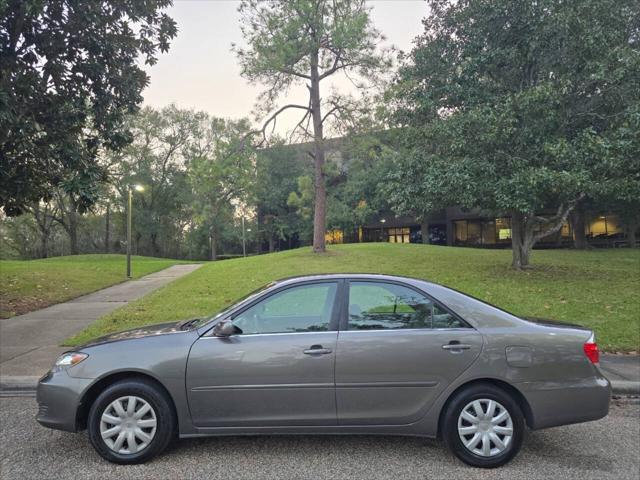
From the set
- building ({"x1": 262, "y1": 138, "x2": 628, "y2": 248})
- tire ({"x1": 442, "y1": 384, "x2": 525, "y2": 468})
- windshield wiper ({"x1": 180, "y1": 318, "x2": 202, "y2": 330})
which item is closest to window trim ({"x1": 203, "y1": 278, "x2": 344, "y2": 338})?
windshield wiper ({"x1": 180, "y1": 318, "x2": 202, "y2": 330})

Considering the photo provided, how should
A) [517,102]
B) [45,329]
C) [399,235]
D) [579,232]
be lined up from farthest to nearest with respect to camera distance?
[399,235], [579,232], [517,102], [45,329]

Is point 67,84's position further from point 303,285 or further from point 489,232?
point 489,232

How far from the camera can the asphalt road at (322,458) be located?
3367 mm

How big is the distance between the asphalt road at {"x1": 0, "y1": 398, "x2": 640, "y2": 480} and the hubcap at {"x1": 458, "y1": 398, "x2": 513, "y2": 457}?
17 centimetres

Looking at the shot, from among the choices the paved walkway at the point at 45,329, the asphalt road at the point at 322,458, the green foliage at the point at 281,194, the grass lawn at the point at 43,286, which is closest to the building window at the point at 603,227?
the green foliage at the point at 281,194

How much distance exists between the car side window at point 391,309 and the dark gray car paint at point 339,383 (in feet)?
0.56

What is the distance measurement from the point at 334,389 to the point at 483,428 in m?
1.23

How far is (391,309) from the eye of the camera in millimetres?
3840

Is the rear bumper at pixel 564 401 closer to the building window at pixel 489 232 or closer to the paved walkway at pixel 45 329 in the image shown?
the paved walkway at pixel 45 329

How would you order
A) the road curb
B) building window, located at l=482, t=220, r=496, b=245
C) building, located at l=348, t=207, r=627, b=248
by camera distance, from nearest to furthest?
the road curb
building, located at l=348, t=207, r=627, b=248
building window, located at l=482, t=220, r=496, b=245

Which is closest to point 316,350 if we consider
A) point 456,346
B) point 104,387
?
point 456,346

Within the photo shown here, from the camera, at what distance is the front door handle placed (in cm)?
356

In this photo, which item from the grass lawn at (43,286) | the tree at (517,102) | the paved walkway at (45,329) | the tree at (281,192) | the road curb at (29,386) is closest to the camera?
the road curb at (29,386)

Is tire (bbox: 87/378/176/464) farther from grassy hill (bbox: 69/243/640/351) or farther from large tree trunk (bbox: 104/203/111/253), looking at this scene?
large tree trunk (bbox: 104/203/111/253)
